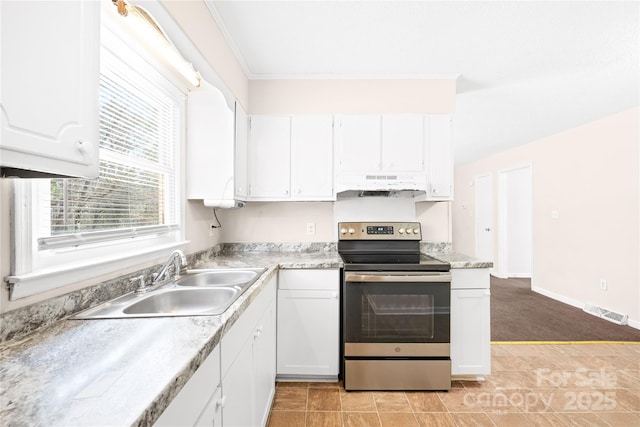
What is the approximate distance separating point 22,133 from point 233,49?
6.38 ft

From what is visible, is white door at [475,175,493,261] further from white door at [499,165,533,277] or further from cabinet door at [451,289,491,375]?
cabinet door at [451,289,491,375]

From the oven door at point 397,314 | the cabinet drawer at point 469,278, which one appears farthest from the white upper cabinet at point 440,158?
the oven door at point 397,314

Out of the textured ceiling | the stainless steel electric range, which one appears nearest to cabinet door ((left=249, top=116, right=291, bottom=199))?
the textured ceiling

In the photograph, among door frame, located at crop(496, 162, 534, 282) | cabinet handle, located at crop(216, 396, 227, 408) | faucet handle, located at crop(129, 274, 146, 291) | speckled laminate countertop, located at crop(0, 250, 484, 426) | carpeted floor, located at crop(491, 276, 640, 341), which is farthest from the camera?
door frame, located at crop(496, 162, 534, 282)

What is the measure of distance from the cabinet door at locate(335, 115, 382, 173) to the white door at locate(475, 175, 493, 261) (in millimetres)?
4315

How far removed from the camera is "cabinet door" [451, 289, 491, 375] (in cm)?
214

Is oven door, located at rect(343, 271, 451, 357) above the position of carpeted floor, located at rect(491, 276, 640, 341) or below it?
above

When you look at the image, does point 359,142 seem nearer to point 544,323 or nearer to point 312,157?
point 312,157

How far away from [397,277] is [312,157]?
1175 mm

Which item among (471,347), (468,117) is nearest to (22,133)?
(471,347)

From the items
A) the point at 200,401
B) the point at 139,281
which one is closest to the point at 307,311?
the point at 139,281

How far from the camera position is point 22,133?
602mm

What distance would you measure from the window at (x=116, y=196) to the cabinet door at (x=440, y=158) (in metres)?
1.92

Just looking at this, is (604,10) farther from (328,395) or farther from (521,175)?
(521,175)
